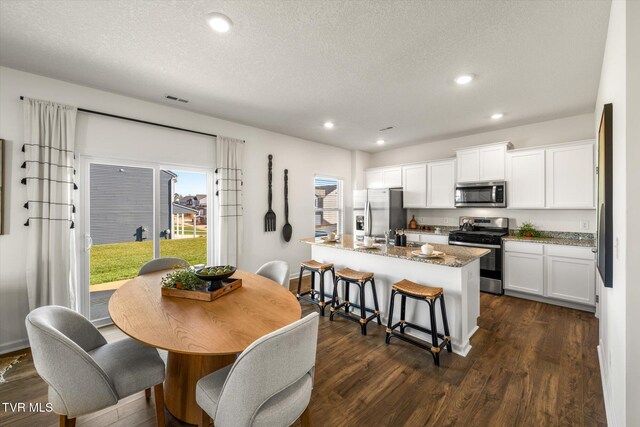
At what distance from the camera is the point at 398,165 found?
568 cm

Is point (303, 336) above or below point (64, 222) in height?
below

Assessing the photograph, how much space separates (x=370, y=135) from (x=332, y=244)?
2.47 meters

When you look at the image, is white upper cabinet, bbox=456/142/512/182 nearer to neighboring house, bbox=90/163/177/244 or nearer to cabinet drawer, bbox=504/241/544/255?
cabinet drawer, bbox=504/241/544/255

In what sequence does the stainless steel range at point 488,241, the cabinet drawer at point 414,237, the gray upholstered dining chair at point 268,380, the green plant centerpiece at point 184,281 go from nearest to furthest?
1. the gray upholstered dining chair at point 268,380
2. the green plant centerpiece at point 184,281
3. the stainless steel range at point 488,241
4. the cabinet drawer at point 414,237

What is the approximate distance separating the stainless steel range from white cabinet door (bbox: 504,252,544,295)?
4.4 inches

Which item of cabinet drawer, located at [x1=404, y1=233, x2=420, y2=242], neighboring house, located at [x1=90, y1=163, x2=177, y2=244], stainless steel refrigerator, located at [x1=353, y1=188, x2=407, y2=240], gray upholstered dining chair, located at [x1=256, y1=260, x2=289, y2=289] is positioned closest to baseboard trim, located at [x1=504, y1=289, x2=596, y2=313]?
cabinet drawer, located at [x1=404, y1=233, x2=420, y2=242]

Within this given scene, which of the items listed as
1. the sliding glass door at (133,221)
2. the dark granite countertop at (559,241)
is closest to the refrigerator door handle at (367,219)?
the dark granite countertop at (559,241)

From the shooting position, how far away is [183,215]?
384 cm

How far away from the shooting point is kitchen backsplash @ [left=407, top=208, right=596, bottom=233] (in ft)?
12.9

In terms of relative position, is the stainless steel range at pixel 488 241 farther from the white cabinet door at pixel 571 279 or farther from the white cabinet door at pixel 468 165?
the white cabinet door at pixel 468 165

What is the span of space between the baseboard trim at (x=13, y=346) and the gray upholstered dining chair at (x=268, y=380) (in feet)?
9.31

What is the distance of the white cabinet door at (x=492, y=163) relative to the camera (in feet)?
14.2

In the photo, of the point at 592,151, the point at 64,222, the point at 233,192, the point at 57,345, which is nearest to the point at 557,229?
the point at 592,151

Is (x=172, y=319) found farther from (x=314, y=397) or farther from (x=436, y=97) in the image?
(x=436, y=97)
